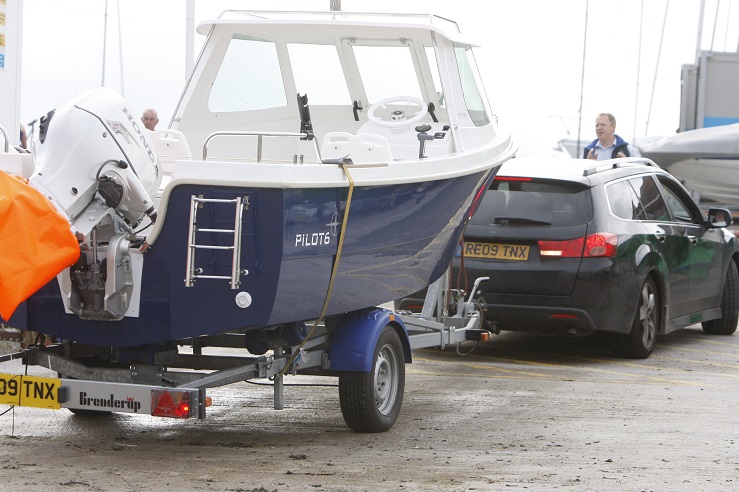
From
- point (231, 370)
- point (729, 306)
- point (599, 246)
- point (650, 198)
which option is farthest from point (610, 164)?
point (231, 370)

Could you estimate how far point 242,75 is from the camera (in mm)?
9633

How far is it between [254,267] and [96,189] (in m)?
0.90

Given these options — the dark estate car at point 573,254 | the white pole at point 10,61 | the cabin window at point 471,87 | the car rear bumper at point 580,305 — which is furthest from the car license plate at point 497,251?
the white pole at point 10,61

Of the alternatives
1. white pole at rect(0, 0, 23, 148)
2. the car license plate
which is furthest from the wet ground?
white pole at rect(0, 0, 23, 148)

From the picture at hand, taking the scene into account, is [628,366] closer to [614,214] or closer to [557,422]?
[614,214]

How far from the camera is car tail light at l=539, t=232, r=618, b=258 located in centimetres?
1040

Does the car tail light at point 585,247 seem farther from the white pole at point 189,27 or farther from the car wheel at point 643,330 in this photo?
the white pole at point 189,27

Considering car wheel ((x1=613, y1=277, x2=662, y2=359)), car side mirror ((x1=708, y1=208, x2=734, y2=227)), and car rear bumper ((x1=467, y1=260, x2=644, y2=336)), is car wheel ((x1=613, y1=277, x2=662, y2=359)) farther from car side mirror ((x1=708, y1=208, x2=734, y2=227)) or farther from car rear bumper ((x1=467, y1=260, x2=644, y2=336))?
car side mirror ((x1=708, y1=208, x2=734, y2=227))

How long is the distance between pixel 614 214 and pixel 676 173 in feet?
51.9

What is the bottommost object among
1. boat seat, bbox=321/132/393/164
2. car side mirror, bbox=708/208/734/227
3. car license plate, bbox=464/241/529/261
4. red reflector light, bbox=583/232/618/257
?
car license plate, bbox=464/241/529/261

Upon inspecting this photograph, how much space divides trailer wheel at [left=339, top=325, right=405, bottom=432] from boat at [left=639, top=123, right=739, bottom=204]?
57.7 ft

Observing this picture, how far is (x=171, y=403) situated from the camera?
646cm

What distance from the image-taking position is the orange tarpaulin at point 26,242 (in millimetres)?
6098

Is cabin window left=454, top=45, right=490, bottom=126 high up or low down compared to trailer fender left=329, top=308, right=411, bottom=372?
up
